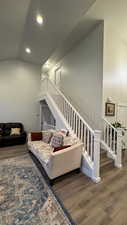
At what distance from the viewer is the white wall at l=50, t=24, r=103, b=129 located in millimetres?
3934

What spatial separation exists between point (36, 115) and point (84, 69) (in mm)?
3822

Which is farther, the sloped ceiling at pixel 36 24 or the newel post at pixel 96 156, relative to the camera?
the sloped ceiling at pixel 36 24

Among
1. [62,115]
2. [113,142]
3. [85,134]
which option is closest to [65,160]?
[85,134]

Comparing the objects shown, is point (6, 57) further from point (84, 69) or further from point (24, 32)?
point (84, 69)

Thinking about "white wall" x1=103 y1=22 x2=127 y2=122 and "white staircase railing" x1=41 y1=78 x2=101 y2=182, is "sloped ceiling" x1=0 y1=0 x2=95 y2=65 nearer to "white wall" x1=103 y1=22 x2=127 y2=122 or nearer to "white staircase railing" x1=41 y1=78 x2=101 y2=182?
"white wall" x1=103 y1=22 x2=127 y2=122

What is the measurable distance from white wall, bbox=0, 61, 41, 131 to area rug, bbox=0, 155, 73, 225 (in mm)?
3778

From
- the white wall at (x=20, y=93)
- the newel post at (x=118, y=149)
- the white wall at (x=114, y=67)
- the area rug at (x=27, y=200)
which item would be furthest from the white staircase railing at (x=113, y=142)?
the white wall at (x=20, y=93)

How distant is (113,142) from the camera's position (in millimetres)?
3395

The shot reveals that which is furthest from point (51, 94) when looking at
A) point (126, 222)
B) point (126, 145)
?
point (126, 222)

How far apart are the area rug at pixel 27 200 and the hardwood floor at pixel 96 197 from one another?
0.18 metres

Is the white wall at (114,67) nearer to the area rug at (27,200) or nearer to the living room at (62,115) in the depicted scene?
the living room at (62,115)

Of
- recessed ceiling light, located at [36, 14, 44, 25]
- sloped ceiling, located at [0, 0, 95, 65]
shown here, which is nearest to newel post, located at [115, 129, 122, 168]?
sloped ceiling, located at [0, 0, 95, 65]

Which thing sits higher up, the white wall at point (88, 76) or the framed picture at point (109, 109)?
the white wall at point (88, 76)

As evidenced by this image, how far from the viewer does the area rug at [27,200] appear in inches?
65.2
